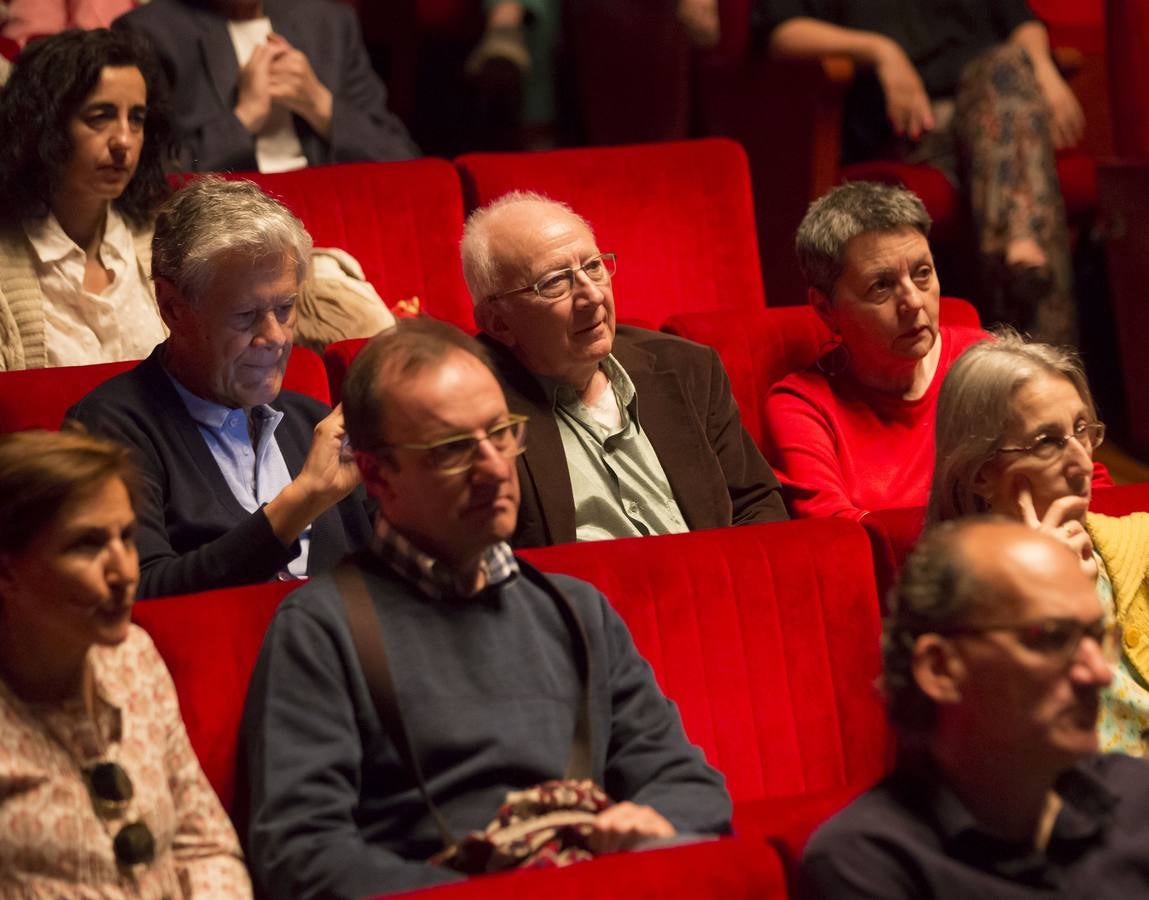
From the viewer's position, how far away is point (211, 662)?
1250 millimetres

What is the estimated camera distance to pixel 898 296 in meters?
1.93

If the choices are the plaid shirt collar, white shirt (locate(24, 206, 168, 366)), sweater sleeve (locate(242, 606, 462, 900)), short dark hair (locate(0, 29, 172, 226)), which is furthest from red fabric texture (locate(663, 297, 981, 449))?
sweater sleeve (locate(242, 606, 462, 900))

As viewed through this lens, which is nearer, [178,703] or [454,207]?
[178,703]

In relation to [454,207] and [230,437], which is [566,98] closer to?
[454,207]

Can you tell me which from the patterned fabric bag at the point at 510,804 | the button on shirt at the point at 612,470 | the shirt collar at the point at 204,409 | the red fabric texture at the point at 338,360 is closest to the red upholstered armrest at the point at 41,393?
the shirt collar at the point at 204,409

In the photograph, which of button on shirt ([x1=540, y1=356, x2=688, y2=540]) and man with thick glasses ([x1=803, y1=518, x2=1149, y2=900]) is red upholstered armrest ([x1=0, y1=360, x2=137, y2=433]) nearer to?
button on shirt ([x1=540, y1=356, x2=688, y2=540])

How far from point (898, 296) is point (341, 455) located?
776 mm

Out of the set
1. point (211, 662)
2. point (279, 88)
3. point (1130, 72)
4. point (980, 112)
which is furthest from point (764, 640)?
point (1130, 72)

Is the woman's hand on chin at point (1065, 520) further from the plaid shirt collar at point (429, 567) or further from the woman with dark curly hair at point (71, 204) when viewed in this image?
the woman with dark curly hair at point (71, 204)

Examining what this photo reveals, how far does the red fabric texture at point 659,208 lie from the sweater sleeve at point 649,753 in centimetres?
111

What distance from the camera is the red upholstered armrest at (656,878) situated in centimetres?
96

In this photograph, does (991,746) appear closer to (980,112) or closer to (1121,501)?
(1121,501)

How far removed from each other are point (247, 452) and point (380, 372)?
414mm

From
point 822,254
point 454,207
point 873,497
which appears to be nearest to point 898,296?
point 822,254
